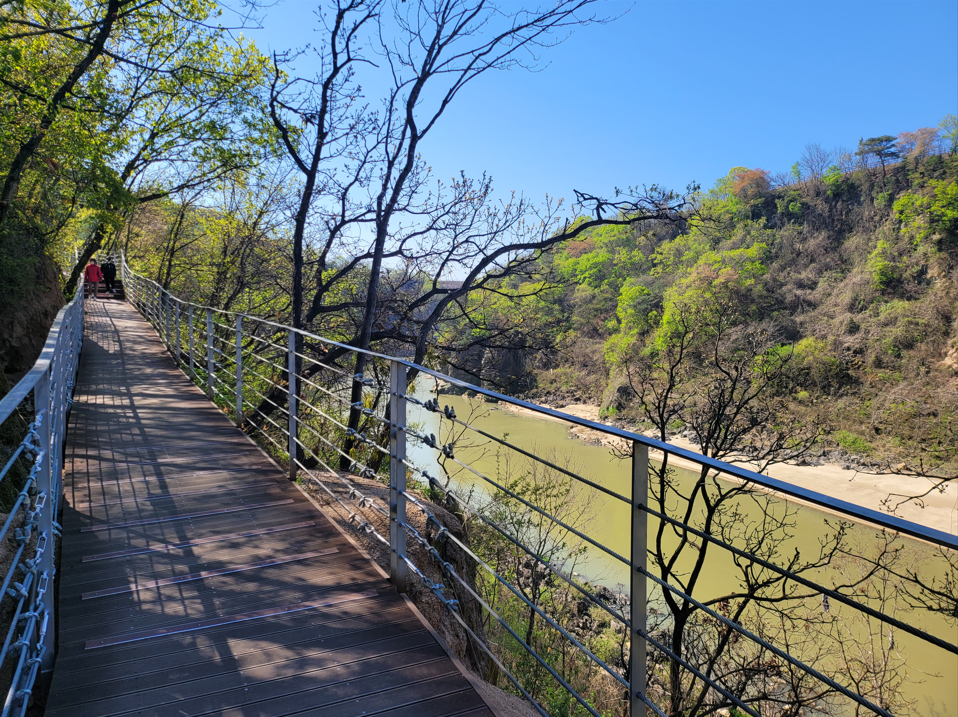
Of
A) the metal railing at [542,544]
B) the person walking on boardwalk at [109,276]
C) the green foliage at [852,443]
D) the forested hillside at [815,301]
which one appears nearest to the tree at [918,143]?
the forested hillside at [815,301]

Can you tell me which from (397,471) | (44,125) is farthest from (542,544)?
(44,125)

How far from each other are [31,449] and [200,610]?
1.06 m

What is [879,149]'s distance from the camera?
1848 inches

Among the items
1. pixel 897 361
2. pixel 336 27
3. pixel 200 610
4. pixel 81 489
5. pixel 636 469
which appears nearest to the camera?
pixel 636 469

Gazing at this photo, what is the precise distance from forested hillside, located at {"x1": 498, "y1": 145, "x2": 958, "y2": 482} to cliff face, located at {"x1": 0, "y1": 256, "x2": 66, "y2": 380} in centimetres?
1305

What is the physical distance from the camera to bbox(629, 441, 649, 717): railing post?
5.01 ft

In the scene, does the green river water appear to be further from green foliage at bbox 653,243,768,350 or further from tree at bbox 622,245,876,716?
green foliage at bbox 653,243,768,350

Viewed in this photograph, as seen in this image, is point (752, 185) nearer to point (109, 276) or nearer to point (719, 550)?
point (719, 550)

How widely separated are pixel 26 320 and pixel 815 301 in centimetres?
4113

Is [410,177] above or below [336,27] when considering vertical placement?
below

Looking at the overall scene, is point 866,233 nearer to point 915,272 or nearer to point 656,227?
point 915,272

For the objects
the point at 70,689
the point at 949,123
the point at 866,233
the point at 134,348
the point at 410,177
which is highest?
the point at 949,123

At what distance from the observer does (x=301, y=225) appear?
9.51 metres

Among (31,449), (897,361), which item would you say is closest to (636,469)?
(31,449)
